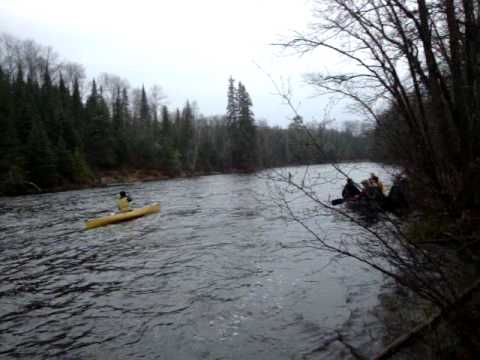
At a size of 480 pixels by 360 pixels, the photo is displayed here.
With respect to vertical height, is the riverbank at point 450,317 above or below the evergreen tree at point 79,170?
below

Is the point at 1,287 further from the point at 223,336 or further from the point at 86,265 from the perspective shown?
the point at 223,336

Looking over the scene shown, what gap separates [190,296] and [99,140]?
4576cm

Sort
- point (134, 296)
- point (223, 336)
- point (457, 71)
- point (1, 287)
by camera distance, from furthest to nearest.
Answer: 1. point (1, 287)
2. point (134, 296)
3. point (223, 336)
4. point (457, 71)

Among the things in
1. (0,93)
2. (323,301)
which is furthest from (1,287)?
(0,93)

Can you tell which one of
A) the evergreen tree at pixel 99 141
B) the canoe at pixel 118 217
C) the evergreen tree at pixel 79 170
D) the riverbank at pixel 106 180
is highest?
the evergreen tree at pixel 99 141

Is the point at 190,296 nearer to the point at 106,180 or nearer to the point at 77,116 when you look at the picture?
the point at 106,180

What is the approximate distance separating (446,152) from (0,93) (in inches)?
1958

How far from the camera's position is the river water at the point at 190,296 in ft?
15.2

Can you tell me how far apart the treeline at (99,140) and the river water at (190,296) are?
324 millimetres

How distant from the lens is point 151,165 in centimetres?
5175

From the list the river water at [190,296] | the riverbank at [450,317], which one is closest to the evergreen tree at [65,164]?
the river water at [190,296]

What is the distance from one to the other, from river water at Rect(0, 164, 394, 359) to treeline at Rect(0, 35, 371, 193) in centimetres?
32

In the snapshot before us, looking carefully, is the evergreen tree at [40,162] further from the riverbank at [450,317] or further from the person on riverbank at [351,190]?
the riverbank at [450,317]

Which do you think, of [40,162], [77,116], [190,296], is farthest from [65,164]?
[190,296]
